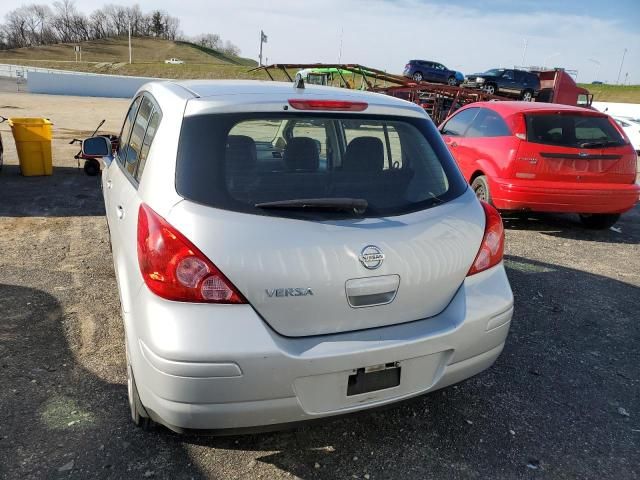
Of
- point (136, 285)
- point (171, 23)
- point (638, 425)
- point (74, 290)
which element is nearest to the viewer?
point (136, 285)

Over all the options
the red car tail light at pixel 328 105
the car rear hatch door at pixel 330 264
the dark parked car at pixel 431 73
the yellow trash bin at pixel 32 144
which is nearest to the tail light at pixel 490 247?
the car rear hatch door at pixel 330 264

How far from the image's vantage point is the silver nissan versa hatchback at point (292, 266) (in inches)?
74.5

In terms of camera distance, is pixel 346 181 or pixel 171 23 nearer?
pixel 346 181

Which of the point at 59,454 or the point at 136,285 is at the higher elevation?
the point at 136,285

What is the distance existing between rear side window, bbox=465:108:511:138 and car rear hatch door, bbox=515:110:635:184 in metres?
0.32

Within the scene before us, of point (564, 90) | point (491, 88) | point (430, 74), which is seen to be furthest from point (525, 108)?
point (430, 74)

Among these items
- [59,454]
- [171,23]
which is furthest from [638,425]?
[171,23]

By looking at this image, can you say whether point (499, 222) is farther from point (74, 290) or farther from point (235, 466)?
point (74, 290)

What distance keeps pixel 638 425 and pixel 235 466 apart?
Result: 2184mm

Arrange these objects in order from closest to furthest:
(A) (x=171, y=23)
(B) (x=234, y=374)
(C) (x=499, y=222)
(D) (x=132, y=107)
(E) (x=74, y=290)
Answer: (B) (x=234, y=374), (C) (x=499, y=222), (D) (x=132, y=107), (E) (x=74, y=290), (A) (x=171, y=23)

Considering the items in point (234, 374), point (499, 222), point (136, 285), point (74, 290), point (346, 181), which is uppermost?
point (346, 181)

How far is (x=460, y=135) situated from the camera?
24.3 ft

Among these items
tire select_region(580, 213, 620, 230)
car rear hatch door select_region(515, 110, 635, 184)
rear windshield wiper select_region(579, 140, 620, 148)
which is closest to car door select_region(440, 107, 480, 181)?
car rear hatch door select_region(515, 110, 635, 184)

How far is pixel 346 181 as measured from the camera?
7.52 ft
